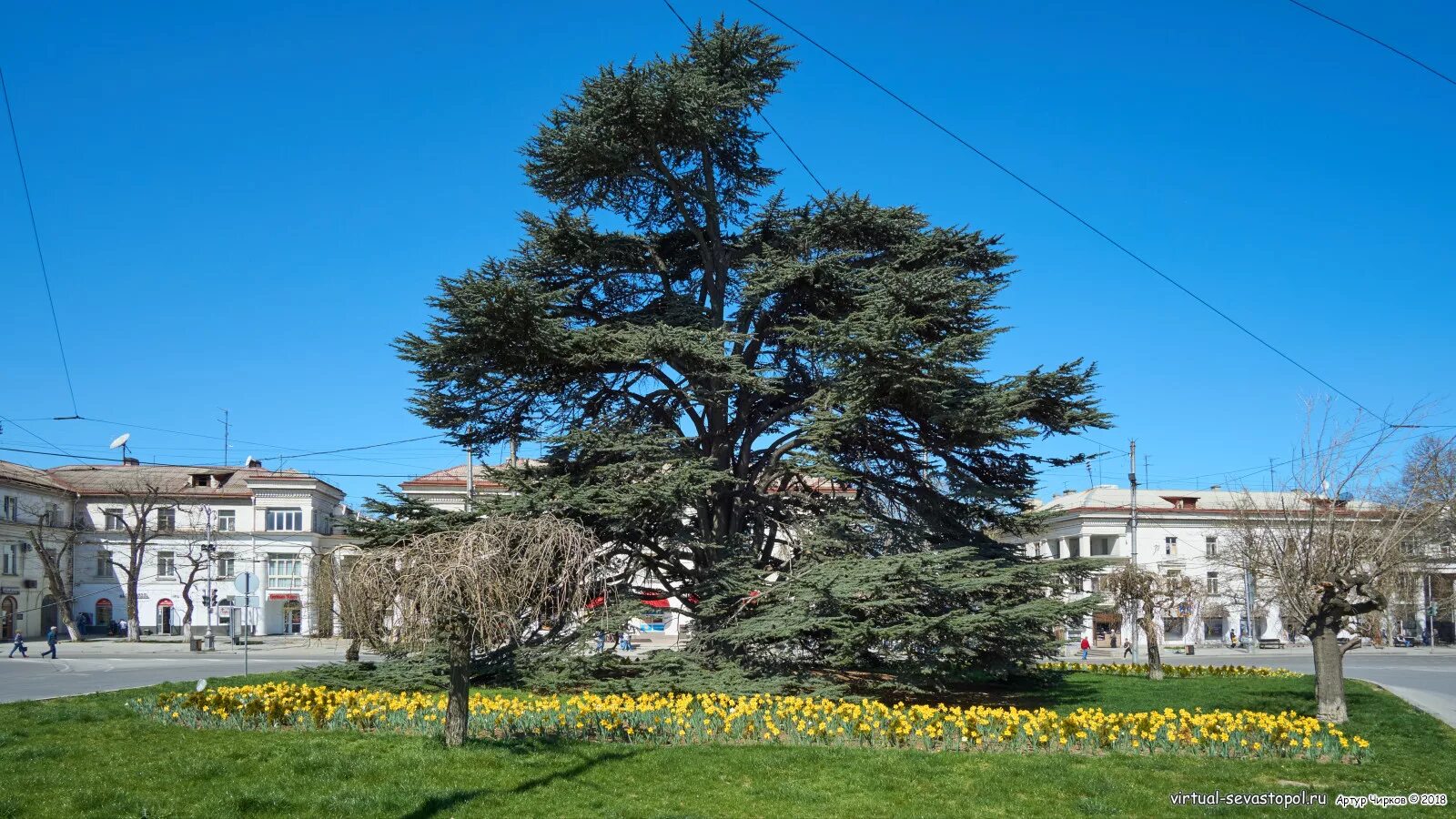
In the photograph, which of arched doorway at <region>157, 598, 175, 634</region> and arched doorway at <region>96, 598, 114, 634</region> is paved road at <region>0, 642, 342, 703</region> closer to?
arched doorway at <region>157, 598, 175, 634</region>

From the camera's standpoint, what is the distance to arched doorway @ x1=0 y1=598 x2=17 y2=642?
4809cm

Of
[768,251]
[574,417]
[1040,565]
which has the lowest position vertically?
[1040,565]

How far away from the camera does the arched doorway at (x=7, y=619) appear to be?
158 ft

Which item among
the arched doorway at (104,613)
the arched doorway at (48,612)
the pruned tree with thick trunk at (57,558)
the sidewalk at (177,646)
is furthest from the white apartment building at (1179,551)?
the arched doorway at (48,612)

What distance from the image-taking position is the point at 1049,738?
11055mm

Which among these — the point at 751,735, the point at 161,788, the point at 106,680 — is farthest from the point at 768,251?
the point at 106,680

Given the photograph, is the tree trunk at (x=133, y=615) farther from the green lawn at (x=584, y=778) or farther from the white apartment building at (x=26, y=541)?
the green lawn at (x=584, y=778)

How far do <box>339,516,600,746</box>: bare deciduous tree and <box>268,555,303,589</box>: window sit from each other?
47995mm

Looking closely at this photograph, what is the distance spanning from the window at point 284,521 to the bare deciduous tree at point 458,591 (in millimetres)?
48207

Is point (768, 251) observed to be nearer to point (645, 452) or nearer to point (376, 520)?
point (645, 452)

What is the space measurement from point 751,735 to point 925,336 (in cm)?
833

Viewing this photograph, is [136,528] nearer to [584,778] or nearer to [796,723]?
[796,723]

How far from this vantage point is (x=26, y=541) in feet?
164

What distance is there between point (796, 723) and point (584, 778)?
10.6 ft
